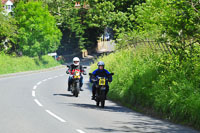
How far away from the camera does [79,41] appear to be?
210 ft

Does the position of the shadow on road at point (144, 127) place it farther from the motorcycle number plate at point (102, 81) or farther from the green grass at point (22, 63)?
the green grass at point (22, 63)

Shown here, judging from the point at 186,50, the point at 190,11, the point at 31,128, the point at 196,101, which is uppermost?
the point at 190,11

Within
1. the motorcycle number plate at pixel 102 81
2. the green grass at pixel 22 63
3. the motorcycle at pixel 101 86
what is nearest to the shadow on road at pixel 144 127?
the motorcycle at pixel 101 86

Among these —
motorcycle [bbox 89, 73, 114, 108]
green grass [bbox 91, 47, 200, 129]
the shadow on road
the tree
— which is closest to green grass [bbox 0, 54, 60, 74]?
the tree

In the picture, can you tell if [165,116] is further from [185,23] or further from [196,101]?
[185,23]

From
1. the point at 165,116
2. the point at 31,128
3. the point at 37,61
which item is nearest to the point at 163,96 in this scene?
the point at 165,116

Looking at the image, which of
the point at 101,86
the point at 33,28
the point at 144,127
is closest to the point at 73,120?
the point at 144,127

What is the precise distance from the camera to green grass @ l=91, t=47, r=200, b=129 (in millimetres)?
12227

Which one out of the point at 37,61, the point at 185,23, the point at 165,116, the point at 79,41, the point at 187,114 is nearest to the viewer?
the point at 187,114

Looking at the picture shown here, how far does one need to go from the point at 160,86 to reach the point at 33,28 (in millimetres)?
37605

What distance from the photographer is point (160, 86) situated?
14.5m

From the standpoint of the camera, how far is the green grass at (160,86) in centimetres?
1223

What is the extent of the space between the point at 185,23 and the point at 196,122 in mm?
4057

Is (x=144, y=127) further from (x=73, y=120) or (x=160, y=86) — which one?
(x=160, y=86)
